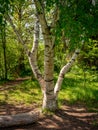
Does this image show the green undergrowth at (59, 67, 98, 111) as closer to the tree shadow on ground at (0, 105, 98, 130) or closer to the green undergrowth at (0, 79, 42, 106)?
the tree shadow on ground at (0, 105, 98, 130)

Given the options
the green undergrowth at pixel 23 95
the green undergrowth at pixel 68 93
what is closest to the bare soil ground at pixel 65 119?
the green undergrowth at pixel 68 93

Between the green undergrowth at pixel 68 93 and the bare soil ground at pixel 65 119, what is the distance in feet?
2.42

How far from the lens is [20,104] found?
12828mm

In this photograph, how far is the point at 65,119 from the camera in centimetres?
1034

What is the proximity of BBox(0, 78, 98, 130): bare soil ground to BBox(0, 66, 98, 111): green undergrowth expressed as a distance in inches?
29.1

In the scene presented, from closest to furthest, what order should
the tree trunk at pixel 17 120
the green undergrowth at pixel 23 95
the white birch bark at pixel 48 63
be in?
1. the tree trunk at pixel 17 120
2. the white birch bark at pixel 48 63
3. the green undergrowth at pixel 23 95

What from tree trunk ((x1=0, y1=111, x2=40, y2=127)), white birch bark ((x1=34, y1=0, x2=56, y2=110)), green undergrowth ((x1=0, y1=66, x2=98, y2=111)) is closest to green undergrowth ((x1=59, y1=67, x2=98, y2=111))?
green undergrowth ((x1=0, y1=66, x2=98, y2=111))

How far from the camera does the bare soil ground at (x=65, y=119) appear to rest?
9.62 meters

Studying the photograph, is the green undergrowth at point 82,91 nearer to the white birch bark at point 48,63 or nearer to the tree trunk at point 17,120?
the white birch bark at point 48,63

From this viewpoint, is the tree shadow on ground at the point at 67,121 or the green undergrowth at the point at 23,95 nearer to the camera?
the tree shadow on ground at the point at 67,121

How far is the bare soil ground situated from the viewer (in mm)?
9625

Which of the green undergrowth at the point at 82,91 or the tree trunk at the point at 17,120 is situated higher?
the tree trunk at the point at 17,120

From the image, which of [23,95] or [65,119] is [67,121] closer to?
[65,119]

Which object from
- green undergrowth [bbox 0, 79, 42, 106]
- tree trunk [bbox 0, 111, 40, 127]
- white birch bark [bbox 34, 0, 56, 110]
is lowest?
green undergrowth [bbox 0, 79, 42, 106]
